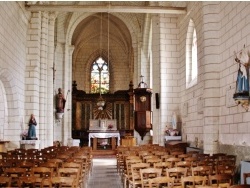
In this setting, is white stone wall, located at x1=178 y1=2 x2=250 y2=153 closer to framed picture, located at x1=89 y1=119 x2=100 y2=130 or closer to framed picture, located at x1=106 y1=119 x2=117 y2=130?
framed picture, located at x1=106 y1=119 x2=117 y2=130

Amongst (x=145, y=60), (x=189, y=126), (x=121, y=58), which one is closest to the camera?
(x=189, y=126)

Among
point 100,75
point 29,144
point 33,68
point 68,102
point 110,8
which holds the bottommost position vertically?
point 29,144

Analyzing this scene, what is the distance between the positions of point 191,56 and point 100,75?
65.1ft

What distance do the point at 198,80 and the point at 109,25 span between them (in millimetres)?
19185

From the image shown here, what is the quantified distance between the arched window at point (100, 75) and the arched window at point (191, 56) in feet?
63.8

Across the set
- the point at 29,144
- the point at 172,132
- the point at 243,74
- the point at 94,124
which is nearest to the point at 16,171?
the point at 243,74

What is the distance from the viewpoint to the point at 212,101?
13.0 m

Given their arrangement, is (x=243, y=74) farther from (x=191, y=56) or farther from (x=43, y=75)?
(x=43, y=75)

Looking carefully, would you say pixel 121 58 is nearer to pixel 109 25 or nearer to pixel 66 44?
pixel 109 25

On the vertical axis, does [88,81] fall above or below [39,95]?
above

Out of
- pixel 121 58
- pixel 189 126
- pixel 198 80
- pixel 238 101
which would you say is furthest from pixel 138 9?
pixel 121 58

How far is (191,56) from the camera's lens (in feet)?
57.4

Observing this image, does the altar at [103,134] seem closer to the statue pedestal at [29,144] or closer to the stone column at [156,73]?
the stone column at [156,73]

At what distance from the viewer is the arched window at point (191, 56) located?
17.1 meters
